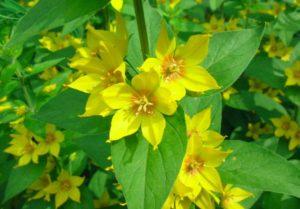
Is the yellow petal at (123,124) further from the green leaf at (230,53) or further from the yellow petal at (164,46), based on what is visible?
the green leaf at (230,53)

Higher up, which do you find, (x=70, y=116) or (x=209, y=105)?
(x=70, y=116)

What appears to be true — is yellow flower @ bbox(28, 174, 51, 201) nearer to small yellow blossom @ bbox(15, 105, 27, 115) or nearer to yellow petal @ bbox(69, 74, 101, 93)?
small yellow blossom @ bbox(15, 105, 27, 115)

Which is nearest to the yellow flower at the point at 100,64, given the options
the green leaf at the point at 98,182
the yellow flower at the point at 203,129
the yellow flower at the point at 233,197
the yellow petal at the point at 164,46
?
the yellow petal at the point at 164,46

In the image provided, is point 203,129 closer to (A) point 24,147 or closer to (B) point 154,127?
(B) point 154,127

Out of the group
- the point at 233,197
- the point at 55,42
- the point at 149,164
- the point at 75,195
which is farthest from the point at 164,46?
the point at 55,42

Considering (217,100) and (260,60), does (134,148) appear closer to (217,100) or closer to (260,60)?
(217,100)
